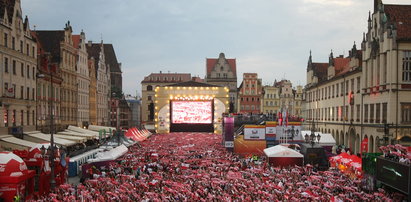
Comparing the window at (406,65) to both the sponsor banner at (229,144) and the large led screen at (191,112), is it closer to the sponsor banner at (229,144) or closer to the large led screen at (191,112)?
the sponsor banner at (229,144)

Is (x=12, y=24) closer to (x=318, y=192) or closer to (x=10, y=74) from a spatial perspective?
(x=10, y=74)

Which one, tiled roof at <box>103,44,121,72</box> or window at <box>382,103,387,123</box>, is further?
tiled roof at <box>103,44,121,72</box>

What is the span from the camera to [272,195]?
19156mm

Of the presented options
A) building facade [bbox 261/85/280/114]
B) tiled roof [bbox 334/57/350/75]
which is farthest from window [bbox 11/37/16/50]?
building facade [bbox 261/85/280/114]

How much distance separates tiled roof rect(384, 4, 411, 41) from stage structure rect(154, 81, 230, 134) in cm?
3684

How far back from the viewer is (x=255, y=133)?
44.9 metres

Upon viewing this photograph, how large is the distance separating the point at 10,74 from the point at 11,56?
5.21 ft

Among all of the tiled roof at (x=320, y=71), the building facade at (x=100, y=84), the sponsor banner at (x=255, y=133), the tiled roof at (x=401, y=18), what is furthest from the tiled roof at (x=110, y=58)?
the tiled roof at (x=401, y=18)

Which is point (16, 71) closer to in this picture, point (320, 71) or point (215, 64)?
point (320, 71)

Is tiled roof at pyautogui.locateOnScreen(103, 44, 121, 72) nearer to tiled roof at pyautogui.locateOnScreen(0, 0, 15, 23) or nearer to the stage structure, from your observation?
the stage structure

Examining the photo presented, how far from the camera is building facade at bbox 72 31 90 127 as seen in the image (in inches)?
2603

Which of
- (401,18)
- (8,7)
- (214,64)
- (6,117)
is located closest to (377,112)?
(401,18)

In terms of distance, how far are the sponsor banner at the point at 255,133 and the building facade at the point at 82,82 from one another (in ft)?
98.1

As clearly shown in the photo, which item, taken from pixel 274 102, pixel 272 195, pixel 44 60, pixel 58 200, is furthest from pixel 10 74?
pixel 274 102
